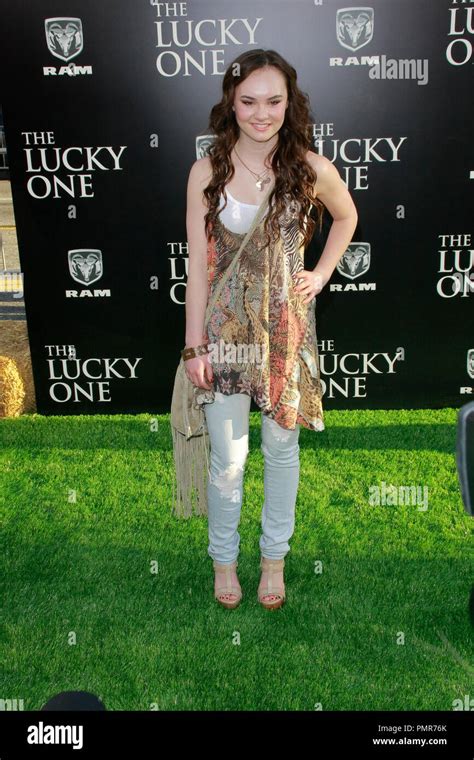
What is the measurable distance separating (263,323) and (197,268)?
1.07 ft

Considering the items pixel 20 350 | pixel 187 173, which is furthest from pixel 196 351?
pixel 20 350

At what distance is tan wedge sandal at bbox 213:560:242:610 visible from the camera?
3.19 metres

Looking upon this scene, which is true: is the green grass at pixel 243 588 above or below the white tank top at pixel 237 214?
below

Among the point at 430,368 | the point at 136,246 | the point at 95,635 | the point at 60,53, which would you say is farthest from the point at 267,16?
the point at 95,635

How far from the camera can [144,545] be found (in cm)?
369

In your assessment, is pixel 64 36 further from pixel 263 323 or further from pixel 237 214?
pixel 263 323

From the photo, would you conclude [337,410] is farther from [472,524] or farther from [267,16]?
[267,16]

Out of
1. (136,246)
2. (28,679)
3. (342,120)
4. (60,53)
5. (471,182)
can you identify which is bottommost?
(28,679)

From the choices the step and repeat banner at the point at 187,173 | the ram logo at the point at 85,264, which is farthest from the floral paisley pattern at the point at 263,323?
the ram logo at the point at 85,264

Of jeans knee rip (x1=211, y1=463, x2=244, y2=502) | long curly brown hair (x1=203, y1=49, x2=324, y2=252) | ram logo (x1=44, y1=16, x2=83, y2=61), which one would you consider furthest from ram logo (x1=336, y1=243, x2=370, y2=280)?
jeans knee rip (x1=211, y1=463, x2=244, y2=502)

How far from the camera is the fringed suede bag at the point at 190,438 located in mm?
2842

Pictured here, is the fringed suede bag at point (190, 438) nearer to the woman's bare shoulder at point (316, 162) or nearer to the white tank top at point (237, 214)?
the white tank top at point (237, 214)

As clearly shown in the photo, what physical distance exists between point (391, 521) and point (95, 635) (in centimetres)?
167

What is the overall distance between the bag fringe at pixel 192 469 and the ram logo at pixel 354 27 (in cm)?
281
